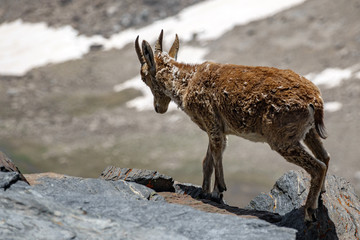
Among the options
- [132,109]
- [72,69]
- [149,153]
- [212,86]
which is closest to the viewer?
[212,86]

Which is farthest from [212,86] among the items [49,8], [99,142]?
[49,8]

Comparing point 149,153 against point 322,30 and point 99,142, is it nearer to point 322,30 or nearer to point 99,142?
point 99,142

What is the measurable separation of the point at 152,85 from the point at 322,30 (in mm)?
36031

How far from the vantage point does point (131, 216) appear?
7848 mm

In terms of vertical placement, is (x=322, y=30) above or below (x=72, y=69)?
above

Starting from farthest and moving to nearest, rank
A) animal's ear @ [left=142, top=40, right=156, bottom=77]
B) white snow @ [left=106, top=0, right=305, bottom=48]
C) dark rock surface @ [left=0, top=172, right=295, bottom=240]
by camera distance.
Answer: white snow @ [left=106, top=0, right=305, bottom=48], animal's ear @ [left=142, top=40, right=156, bottom=77], dark rock surface @ [left=0, top=172, right=295, bottom=240]

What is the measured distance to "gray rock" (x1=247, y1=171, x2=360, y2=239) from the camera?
9.76 meters

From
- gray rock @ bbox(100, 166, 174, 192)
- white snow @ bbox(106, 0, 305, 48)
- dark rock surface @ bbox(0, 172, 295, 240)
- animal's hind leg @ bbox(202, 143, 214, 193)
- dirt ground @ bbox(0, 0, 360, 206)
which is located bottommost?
dark rock surface @ bbox(0, 172, 295, 240)

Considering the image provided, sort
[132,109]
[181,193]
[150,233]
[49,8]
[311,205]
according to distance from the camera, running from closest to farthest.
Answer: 1. [150,233]
2. [311,205]
3. [181,193]
4. [132,109]
5. [49,8]

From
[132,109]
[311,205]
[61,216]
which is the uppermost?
[132,109]

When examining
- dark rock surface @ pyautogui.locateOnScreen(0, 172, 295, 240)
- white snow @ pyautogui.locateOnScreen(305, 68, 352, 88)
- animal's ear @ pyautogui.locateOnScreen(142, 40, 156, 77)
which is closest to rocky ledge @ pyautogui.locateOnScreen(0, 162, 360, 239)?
dark rock surface @ pyautogui.locateOnScreen(0, 172, 295, 240)

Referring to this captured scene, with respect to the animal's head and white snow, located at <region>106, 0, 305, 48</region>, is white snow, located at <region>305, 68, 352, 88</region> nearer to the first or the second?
white snow, located at <region>106, 0, 305, 48</region>

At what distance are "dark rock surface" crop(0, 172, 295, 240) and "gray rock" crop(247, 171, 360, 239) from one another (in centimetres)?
225

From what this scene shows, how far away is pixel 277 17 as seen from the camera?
48.7 m
